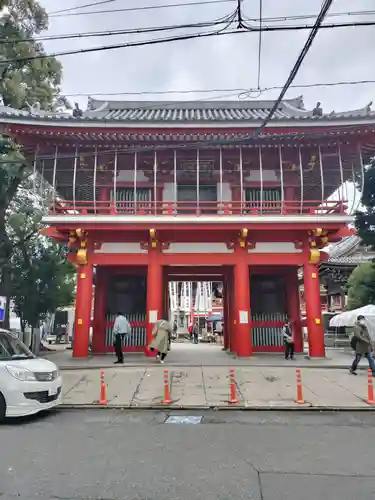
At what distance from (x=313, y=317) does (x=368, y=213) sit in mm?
5985

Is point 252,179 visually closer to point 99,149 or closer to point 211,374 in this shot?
point 99,149

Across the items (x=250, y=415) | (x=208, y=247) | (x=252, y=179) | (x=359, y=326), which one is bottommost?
(x=250, y=415)

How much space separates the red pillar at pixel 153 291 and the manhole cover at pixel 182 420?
7461 mm

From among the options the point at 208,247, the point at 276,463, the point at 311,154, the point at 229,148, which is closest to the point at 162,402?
the point at 276,463

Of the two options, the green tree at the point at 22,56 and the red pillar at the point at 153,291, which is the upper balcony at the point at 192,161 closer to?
the red pillar at the point at 153,291

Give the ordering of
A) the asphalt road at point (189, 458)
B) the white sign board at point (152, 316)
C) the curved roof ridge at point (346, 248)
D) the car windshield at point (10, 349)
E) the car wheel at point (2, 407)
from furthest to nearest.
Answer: the curved roof ridge at point (346, 248), the white sign board at point (152, 316), the car windshield at point (10, 349), the car wheel at point (2, 407), the asphalt road at point (189, 458)

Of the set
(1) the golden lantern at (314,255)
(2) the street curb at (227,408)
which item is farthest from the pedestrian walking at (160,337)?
(1) the golden lantern at (314,255)

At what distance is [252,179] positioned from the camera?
58.5ft

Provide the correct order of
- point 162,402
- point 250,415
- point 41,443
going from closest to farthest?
point 41,443 → point 250,415 → point 162,402

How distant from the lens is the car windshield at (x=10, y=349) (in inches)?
344

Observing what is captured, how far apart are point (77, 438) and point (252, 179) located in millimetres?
13445

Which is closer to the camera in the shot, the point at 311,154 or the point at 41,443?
the point at 41,443

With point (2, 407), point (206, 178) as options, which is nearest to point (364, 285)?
point (206, 178)

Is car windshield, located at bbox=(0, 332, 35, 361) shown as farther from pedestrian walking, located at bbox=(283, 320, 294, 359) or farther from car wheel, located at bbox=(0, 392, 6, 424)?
pedestrian walking, located at bbox=(283, 320, 294, 359)
